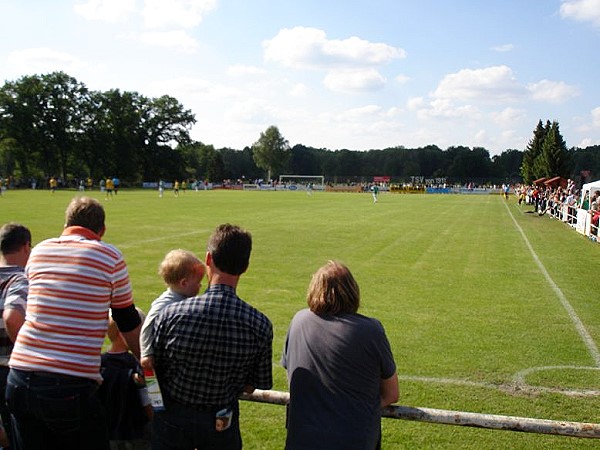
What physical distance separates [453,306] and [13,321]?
795 centimetres

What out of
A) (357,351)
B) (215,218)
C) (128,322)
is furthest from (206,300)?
(215,218)

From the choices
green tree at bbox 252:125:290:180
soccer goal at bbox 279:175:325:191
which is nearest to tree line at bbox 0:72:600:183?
green tree at bbox 252:125:290:180

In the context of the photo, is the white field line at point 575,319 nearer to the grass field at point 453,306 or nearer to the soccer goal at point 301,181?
the grass field at point 453,306

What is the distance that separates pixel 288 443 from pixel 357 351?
2.19 feet

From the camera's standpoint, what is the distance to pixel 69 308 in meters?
2.92

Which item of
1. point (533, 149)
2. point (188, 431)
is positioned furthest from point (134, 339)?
point (533, 149)

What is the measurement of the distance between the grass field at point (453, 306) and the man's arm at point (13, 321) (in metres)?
2.33

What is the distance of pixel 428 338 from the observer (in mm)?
7855

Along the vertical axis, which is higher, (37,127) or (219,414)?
(37,127)

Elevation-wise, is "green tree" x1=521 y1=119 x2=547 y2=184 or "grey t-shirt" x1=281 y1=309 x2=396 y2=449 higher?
"green tree" x1=521 y1=119 x2=547 y2=184

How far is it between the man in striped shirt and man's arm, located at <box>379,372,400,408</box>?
151 cm

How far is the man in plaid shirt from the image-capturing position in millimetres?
2820

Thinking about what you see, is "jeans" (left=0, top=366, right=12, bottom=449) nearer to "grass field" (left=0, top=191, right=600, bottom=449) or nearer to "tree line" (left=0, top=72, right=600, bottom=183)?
"grass field" (left=0, top=191, right=600, bottom=449)

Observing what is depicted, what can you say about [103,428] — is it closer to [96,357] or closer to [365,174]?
[96,357]
